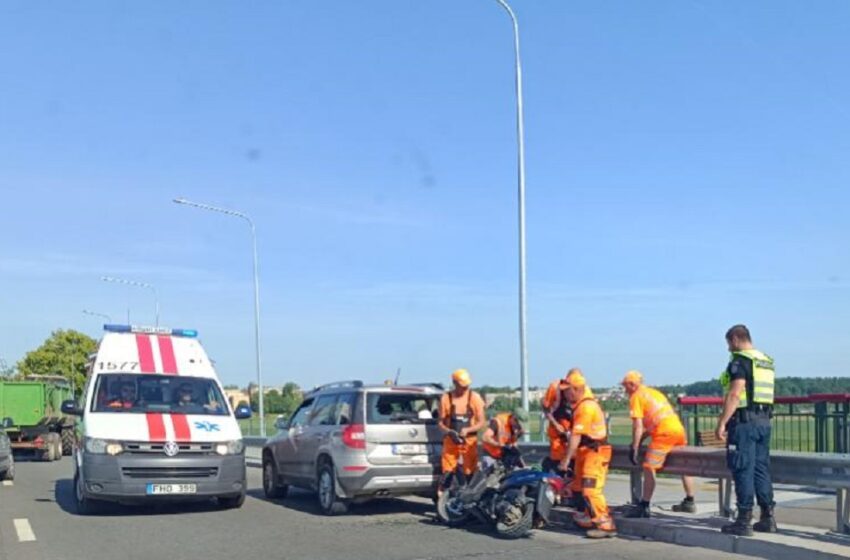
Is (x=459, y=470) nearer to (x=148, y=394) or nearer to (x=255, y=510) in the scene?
(x=255, y=510)

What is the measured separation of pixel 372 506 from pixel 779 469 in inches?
239

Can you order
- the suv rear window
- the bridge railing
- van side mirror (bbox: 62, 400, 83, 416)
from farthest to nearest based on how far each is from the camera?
the bridge railing → van side mirror (bbox: 62, 400, 83, 416) → the suv rear window

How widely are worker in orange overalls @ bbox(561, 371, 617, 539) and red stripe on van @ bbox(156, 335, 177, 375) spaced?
638 centimetres

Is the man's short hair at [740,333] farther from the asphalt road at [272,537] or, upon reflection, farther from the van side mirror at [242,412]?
the van side mirror at [242,412]

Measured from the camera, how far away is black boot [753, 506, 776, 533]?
967 centimetres

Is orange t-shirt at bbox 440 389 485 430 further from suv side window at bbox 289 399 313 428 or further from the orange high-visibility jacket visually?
suv side window at bbox 289 399 313 428

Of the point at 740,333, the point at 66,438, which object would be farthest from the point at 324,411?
the point at 66,438

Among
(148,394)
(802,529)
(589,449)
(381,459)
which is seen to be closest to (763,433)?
(802,529)

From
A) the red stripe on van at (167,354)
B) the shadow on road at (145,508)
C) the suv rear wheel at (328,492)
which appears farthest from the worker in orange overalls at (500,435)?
the red stripe on van at (167,354)

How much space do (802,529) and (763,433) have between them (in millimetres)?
1273

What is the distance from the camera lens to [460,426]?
12.4m

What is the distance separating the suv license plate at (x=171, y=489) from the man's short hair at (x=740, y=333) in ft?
23.5

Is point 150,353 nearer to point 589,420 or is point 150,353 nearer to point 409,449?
point 409,449

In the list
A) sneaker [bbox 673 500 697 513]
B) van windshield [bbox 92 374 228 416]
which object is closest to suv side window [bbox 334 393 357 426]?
van windshield [bbox 92 374 228 416]
